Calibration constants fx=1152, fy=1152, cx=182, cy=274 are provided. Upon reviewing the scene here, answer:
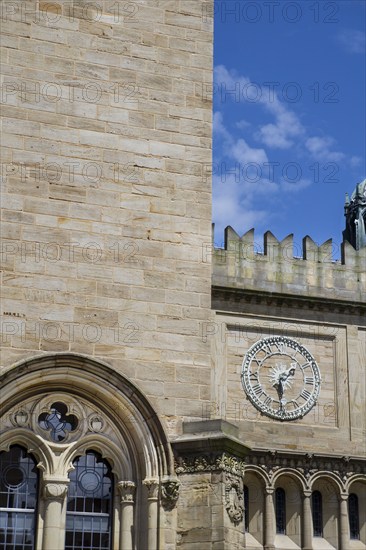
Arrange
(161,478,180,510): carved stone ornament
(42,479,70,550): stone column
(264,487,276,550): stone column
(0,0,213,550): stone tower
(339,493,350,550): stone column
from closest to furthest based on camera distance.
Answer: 1. (42,479,70,550): stone column
2. (161,478,180,510): carved stone ornament
3. (0,0,213,550): stone tower
4. (264,487,276,550): stone column
5. (339,493,350,550): stone column

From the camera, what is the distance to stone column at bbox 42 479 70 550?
1625cm

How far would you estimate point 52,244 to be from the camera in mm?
17109

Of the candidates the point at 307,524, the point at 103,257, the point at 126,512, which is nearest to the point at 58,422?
the point at 126,512

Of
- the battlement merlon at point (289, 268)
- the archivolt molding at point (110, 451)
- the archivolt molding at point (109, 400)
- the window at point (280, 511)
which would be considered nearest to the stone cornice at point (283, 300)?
the battlement merlon at point (289, 268)

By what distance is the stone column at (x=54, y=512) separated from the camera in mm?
16250

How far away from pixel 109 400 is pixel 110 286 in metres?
1.71

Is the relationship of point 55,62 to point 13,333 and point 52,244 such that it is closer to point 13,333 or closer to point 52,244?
point 52,244

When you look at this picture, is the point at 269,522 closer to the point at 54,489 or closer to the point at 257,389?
the point at 257,389

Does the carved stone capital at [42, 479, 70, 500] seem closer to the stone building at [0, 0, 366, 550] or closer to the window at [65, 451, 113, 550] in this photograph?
the stone building at [0, 0, 366, 550]

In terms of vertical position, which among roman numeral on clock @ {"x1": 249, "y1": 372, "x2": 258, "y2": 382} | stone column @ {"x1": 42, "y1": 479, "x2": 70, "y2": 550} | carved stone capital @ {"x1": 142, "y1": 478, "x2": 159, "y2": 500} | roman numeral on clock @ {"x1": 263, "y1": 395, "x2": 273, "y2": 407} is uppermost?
roman numeral on clock @ {"x1": 249, "y1": 372, "x2": 258, "y2": 382}

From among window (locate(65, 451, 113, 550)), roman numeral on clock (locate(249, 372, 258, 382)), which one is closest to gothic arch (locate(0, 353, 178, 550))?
window (locate(65, 451, 113, 550))

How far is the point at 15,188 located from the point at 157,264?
7.99 ft

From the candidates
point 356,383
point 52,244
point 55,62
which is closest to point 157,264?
point 52,244

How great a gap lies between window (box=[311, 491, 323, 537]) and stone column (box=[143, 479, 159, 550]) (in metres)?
10.8
